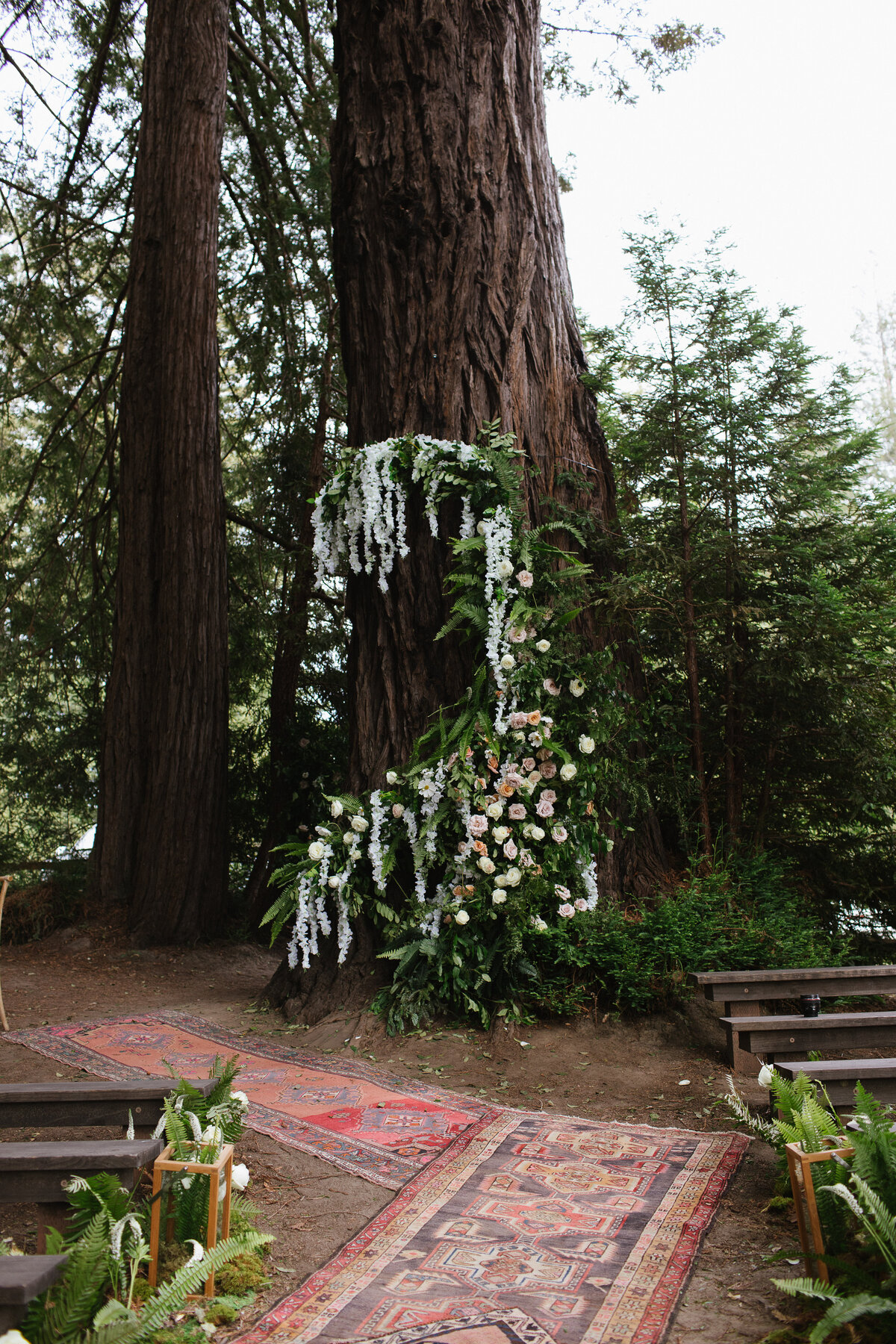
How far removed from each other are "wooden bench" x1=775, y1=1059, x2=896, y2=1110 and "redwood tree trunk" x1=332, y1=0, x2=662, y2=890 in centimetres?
234

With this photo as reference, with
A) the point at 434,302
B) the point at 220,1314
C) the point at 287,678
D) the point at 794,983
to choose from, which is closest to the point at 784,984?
the point at 794,983

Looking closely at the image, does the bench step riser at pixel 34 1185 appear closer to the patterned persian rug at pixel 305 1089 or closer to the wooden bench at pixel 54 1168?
the wooden bench at pixel 54 1168

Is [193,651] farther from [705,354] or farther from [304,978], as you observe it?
[705,354]

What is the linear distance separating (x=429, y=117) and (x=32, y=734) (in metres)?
7.00

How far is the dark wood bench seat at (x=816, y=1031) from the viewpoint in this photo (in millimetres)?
3912

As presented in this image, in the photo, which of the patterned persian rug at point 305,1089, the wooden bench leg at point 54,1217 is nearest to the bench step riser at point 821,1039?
the patterned persian rug at point 305,1089

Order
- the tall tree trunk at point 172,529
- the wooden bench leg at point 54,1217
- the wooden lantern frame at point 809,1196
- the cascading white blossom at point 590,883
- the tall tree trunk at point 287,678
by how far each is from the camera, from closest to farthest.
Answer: the wooden lantern frame at point 809,1196 → the wooden bench leg at point 54,1217 → the cascading white blossom at point 590,883 → the tall tree trunk at point 172,529 → the tall tree trunk at point 287,678

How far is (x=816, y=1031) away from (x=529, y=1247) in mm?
1766

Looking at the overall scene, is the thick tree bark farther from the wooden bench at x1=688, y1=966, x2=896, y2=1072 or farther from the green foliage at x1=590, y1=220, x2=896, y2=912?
the wooden bench at x1=688, y1=966, x2=896, y2=1072

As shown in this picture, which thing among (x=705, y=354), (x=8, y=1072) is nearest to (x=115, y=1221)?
(x=8, y=1072)

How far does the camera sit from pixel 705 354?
6215 millimetres

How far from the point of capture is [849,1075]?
3.30m

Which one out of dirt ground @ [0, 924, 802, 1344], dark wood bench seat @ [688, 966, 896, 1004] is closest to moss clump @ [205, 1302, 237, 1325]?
dirt ground @ [0, 924, 802, 1344]

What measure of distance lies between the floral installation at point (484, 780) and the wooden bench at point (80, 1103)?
2.03 m
